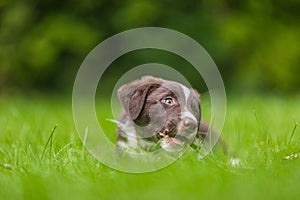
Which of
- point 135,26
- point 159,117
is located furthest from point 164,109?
point 135,26

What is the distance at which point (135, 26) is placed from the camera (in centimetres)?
1350

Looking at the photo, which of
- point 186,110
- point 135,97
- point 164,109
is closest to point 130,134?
point 135,97

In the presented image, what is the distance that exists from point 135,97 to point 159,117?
0.90 ft

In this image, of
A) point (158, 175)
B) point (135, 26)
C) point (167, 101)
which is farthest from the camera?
point (135, 26)

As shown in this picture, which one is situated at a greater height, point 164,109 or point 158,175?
point 164,109

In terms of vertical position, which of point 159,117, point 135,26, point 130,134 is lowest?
point 135,26

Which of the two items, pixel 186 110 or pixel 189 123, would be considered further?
pixel 186 110

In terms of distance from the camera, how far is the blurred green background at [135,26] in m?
13.5

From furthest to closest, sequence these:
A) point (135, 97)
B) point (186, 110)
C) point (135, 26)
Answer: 1. point (135, 26)
2. point (135, 97)
3. point (186, 110)

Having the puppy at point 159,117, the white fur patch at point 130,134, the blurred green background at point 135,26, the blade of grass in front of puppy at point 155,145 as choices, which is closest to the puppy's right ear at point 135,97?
the puppy at point 159,117

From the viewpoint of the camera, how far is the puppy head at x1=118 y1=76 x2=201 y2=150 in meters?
3.89

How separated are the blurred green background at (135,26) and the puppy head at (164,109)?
8.81 m

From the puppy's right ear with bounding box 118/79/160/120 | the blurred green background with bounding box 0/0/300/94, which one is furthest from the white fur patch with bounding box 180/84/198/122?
the blurred green background with bounding box 0/0/300/94

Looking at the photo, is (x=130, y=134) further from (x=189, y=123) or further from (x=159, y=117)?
(x=189, y=123)
